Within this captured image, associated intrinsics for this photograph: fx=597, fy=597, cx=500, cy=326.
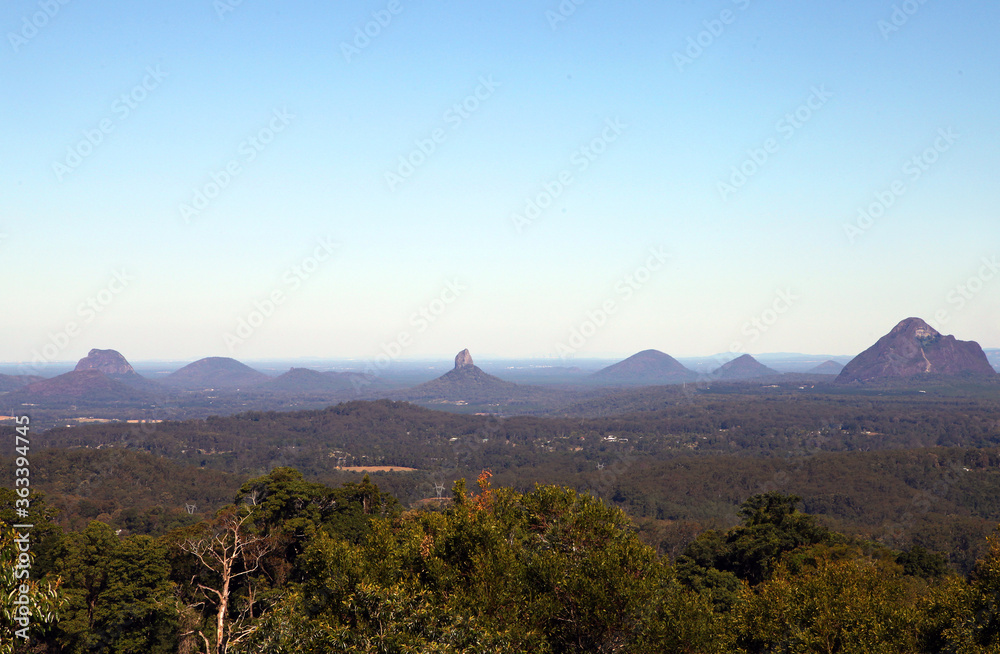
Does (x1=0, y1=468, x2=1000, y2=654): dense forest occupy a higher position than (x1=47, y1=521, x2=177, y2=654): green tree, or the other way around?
(x1=0, y1=468, x2=1000, y2=654): dense forest

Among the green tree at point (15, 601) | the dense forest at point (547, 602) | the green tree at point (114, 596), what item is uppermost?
the green tree at point (15, 601)

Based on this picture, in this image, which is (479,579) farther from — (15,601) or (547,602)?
(15,601)

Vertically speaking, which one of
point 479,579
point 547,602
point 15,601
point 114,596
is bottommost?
point 114,596

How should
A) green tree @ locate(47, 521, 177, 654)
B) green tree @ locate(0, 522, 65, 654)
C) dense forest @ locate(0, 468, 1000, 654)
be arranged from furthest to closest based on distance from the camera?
green tree @ locate(47, 521, 177, 654) < dense forest @ locate(0, 468, 1000, 654) < green tree @ locate(0, 522, 65, 654)

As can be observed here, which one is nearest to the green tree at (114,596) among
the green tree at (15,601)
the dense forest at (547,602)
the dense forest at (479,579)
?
the dense forest at (479,579)

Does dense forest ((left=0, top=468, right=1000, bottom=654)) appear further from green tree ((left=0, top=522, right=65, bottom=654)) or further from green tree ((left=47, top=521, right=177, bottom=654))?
green tree ((left=47, top=521, right=177, bottom=654))

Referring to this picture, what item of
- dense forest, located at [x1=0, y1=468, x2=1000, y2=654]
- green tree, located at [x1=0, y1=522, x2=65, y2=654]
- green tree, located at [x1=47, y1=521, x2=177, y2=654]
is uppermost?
green tree, located at [x1=0, y1=522, x2=65, y2=654]

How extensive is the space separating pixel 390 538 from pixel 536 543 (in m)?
4.06

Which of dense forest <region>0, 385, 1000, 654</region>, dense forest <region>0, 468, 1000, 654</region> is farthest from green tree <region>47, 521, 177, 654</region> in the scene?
dense forest <region>0, 468, 1000, 654</region>

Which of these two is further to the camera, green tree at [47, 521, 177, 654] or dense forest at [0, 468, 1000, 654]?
green tree at [47, 521, 177, 654]

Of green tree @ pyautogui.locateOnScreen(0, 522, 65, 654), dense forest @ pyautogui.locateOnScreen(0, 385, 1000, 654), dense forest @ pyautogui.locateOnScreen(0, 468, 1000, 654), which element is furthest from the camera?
dense forest @ pyautogui.locateOnScreen(0, 385, 1000, 654)

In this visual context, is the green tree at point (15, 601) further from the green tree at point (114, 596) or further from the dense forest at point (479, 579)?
the green tree at point (114, 596)

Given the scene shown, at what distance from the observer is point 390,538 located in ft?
45.6

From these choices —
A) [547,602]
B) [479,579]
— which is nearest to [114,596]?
[479,579]
